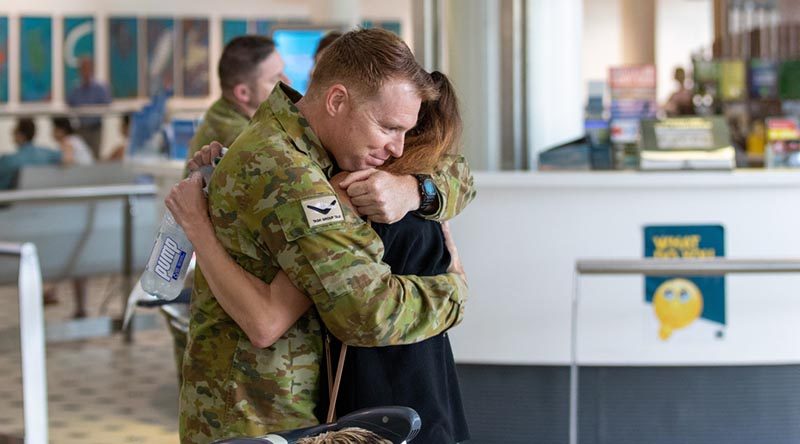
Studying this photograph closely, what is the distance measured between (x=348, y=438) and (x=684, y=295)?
345 centimetres

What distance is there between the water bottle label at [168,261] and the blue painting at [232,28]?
→ 1673cm

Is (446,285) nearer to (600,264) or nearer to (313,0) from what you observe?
(600,264)

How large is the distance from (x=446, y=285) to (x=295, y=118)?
399 mm

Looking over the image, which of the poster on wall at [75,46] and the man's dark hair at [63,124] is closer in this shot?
the man's dark hair at [63,124]

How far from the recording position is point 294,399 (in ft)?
7.04

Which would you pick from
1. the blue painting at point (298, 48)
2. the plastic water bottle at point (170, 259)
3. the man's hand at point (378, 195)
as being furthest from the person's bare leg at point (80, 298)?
the man's hand at point (378, 195)

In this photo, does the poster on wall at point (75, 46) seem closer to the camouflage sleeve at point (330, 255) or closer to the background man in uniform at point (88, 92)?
the background man in uniform at point (88, 92)

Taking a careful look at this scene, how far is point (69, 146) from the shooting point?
11203mm

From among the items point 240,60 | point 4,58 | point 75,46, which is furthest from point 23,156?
point 75,46

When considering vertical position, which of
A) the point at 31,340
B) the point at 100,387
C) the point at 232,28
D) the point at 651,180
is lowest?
the point at 100,387

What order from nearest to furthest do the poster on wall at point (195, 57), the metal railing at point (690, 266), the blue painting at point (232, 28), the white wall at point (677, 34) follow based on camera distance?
the metal railing at point (690, 266), the poster on wall at point (195, 57), the blue painting at point (232, 28), the white wall at point (677, 34)

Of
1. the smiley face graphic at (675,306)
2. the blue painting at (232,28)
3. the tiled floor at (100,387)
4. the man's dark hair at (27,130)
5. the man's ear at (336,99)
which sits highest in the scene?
the blue painting at (232,28)

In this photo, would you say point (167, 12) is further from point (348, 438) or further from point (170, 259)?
point (348, 438)

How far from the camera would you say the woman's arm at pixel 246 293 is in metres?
2.08
